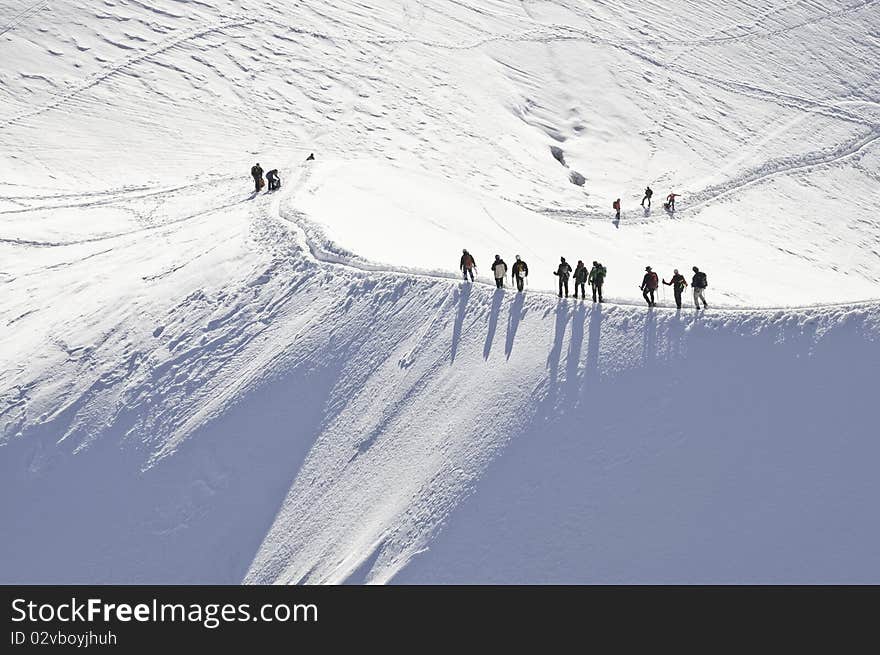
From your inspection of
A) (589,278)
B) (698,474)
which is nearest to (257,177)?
(589,278)

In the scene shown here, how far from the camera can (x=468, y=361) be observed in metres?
25.8

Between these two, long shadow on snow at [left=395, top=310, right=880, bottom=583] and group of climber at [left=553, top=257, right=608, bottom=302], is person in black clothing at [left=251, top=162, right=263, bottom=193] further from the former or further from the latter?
long shadow on snow at [left=395, top=310, right=880, bottom=583]

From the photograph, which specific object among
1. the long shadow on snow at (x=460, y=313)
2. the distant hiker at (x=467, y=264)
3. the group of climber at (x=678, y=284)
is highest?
the group of climber at (x=678, y=284)

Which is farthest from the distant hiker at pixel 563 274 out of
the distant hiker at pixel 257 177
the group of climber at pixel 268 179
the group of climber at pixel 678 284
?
the distant hiker at pixel 257 177

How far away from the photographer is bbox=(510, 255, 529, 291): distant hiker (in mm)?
26016

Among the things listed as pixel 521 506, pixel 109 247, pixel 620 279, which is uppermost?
pixel 620 279

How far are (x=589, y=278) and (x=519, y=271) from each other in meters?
1.84

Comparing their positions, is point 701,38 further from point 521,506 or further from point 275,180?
point 521,506

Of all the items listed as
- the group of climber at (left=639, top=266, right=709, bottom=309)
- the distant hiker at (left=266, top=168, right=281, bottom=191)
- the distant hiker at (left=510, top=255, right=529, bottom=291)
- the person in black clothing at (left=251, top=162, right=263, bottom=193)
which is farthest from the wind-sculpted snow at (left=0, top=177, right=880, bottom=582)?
the person in black clothing at (left=251, top=162, right=263, bottom=193)

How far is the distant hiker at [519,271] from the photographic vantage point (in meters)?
26.0

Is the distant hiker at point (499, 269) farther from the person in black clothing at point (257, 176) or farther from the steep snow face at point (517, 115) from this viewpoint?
the person in black clothing at point (257, 176)

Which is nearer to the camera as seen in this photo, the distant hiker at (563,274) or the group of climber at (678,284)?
the group of climber at (678,284)
